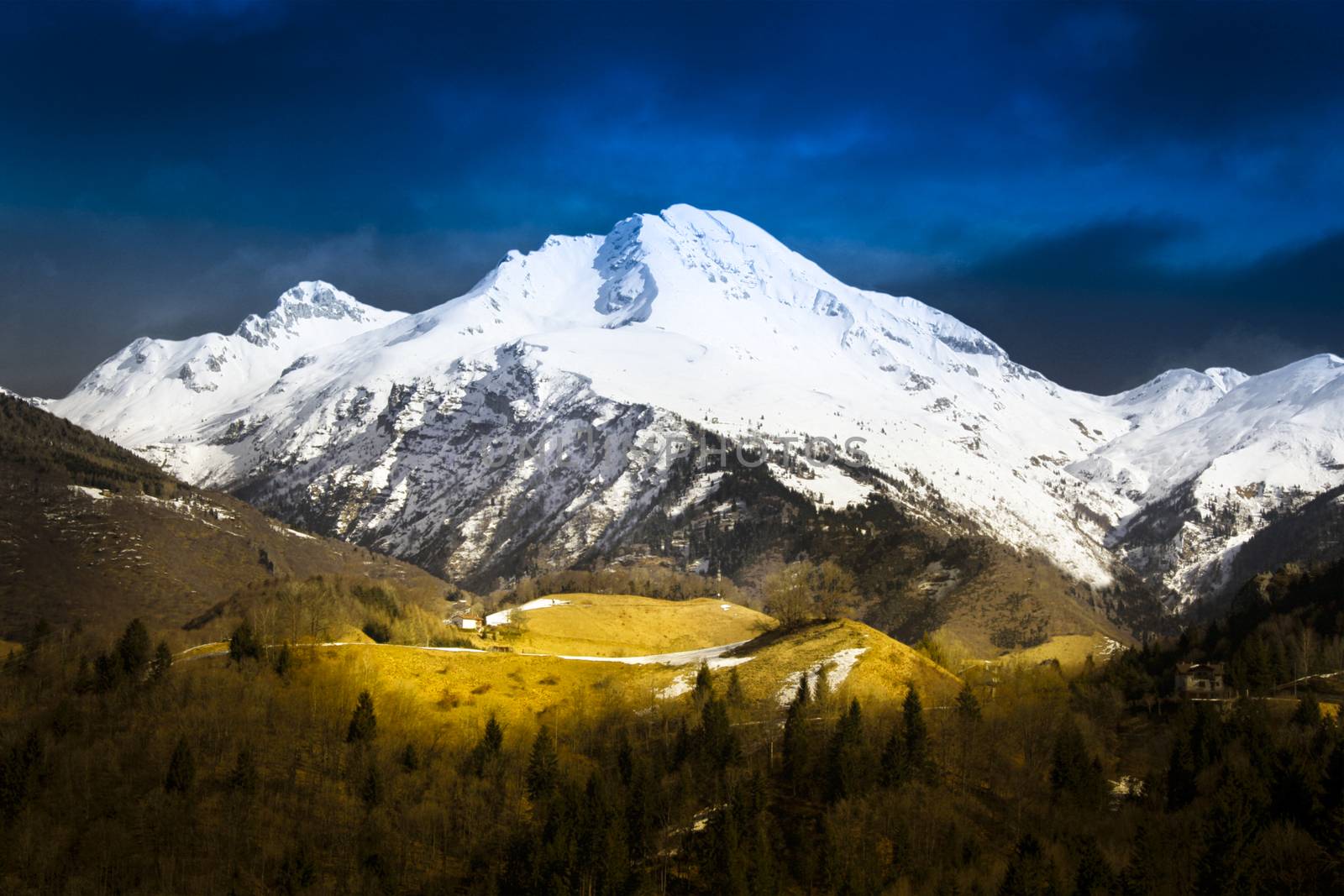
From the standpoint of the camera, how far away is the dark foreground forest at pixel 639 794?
104 m

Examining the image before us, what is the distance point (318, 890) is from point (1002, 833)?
6349 cm

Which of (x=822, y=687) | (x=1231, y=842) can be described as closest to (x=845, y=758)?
(x=822, y=687)

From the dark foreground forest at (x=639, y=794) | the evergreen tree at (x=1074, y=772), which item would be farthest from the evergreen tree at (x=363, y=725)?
the evergreen tree at (x=1074, y=772)

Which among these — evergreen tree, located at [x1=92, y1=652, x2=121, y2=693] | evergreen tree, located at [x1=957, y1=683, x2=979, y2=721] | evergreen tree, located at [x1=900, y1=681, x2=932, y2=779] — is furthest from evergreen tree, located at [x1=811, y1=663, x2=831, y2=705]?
evergreen tree, located at [x1=92, y1=652, x2=121, y2=693]

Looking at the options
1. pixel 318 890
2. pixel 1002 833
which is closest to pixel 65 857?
pixel 318 890

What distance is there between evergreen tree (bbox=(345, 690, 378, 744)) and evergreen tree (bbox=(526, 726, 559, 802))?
17.0m

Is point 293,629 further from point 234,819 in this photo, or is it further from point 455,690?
point 234,819

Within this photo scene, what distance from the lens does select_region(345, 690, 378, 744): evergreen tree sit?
402 ft

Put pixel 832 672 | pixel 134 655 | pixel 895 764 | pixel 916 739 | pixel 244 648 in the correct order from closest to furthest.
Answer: pixel 895 764 < pixel 916 739 < pixel 134 655 < pixel 244 648 < pixel 832 672

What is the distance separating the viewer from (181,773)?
115062 millimetres

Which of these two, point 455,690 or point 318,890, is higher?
point 455,690

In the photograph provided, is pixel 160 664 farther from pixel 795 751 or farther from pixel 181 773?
pixel 795 751

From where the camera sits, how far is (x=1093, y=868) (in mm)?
95062

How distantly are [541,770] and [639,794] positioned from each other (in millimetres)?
11779
